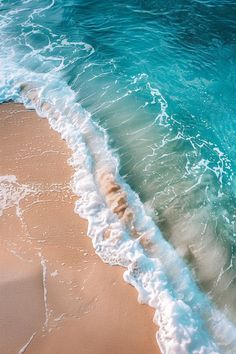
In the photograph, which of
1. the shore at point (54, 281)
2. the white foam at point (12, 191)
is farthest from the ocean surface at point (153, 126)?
the white foam at point (12, 191)

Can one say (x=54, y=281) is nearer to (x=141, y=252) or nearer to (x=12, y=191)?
(x=141, y=252)

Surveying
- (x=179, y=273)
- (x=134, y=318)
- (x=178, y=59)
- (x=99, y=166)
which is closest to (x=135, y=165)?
(x=99, y=166)

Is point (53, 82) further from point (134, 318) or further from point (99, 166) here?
point (134, 318)

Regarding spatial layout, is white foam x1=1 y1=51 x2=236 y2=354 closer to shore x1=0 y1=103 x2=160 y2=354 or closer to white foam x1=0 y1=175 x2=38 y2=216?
shore x1=0 y1=103 x2=160 y2=354

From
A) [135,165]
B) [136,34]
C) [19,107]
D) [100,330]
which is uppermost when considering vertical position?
[136,34]

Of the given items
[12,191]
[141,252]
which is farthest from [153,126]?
[12,191]

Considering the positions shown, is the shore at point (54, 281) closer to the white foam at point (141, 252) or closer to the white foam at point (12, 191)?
the white foam at point (12, 191)
